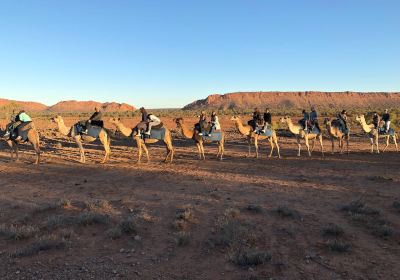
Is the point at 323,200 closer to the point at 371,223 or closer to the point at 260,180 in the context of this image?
the point at 371,223

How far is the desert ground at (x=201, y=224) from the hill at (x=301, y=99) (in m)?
147

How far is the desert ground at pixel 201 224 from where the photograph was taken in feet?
21.9

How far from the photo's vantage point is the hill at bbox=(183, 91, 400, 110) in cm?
16038

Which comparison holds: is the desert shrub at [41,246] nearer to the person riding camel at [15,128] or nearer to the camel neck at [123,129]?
the camel neck at [123,129]

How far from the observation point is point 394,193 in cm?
1169

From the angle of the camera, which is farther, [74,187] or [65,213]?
[74,187]

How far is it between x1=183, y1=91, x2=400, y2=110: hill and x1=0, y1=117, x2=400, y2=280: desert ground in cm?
14705

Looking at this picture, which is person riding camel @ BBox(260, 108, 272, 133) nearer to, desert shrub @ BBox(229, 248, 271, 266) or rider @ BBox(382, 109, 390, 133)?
rider @ BBox(382, 109, 390, 133)

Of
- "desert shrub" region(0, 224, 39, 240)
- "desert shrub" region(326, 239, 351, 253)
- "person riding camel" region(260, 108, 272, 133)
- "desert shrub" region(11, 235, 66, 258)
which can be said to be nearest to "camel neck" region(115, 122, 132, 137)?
"person riding camel" region(260, 108, 272, 133)

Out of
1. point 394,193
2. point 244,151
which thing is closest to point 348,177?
point 394,193

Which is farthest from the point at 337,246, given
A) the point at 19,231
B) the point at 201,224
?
the point at 19,231

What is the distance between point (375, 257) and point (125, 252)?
4.68 meters

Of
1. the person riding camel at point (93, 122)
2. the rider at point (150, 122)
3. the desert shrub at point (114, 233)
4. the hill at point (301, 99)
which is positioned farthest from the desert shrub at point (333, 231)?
the hill at point (301, 99)

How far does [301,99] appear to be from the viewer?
167m
